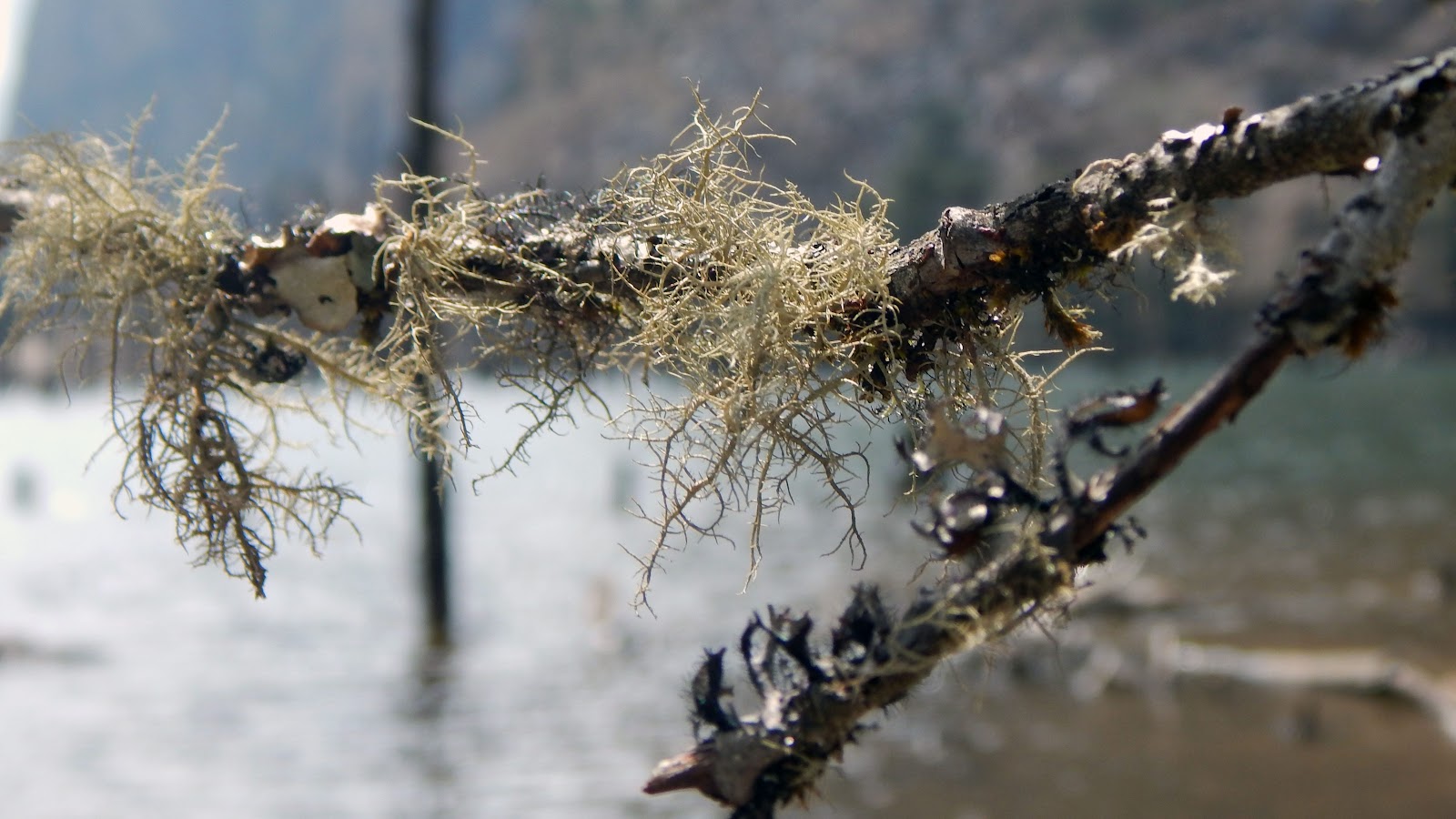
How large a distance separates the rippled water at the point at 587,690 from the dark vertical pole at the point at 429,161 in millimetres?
560

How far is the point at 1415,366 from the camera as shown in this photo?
7944 cm

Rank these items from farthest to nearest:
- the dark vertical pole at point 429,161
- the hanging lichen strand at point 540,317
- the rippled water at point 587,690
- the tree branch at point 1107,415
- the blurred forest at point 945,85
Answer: the blurred forest at point 945,85, the dark vertical pole at point 429,161, the rippled water at point 587,690, the hanging lichen strand at point 540,317, the tree branch at point 1107,415

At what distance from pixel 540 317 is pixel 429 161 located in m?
9.36

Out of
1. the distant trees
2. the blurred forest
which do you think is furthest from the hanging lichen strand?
the blurred forest

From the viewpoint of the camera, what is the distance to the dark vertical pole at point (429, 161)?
36.1 ft

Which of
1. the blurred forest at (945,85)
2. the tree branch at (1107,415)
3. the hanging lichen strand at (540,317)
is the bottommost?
the tree branch at (1107,415)

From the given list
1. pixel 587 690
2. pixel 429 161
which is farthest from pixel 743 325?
pixel 587 690

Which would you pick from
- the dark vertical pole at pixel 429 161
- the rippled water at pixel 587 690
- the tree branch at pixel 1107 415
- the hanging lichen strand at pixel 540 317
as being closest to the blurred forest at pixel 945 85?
the rippled water at pixel 587 690

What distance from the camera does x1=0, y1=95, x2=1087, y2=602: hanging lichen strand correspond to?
1.61 metres

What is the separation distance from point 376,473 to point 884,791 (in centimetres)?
3743

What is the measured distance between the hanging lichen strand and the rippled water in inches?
11.5

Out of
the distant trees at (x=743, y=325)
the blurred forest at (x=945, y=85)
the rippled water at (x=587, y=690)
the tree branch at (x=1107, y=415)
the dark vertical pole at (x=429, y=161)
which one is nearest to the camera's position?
the tree branch at (x=1107, y=415)

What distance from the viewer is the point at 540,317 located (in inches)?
67.2

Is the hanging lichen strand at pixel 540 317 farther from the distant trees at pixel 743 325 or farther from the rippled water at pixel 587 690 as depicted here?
the rippled water at pixel 587 690
